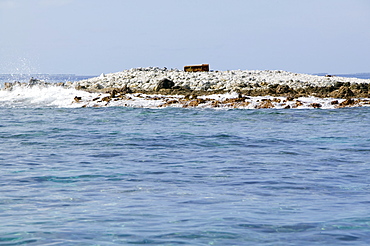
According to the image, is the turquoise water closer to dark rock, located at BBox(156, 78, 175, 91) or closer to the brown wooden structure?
dark rock, located at BBox(156, 78, 175, 91)

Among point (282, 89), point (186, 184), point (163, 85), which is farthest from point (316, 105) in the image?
point (186, 184)

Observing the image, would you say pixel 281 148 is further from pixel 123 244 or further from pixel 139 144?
pixel 123 244

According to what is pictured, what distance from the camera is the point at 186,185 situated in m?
8.88

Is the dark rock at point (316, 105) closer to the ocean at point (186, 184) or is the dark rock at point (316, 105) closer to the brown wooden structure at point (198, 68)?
the ocean at point (186, 184)

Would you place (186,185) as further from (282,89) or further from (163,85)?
(163,85)

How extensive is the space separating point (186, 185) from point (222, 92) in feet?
61.5

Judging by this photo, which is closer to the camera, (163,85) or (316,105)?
(316,105)

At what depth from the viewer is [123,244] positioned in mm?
5773

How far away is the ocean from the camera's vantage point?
6.21 metres

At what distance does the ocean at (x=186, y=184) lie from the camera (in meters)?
6.21

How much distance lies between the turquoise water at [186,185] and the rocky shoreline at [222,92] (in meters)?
6.27

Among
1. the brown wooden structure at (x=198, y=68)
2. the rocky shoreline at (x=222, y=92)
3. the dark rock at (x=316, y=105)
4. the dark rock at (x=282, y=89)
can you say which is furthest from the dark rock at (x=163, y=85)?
the brown wooden structure at (x=198, y=68)

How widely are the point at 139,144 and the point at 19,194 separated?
5.99m

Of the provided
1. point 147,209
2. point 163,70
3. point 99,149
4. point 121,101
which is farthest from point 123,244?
point 163,70
